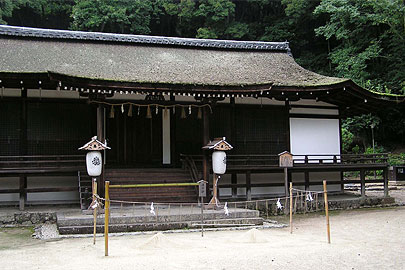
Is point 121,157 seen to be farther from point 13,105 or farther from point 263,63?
point 263,63

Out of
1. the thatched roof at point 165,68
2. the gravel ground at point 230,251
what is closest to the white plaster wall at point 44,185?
the thatched roof at point 165,68

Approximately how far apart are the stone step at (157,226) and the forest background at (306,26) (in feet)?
56.0

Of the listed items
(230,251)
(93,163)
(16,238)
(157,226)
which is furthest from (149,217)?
(230,251)

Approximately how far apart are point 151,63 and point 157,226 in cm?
725

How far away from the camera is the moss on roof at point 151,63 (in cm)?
1366

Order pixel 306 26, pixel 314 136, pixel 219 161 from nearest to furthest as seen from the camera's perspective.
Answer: pixel 219 161
pixel 314 136
pixel 306 26

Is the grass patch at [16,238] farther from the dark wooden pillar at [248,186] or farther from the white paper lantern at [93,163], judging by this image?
the dark wooden pillar at [248,186]

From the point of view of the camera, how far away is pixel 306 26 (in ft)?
124

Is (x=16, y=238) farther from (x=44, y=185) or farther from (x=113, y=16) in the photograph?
(x=113, y=16)

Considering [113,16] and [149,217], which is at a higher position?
[113,16]

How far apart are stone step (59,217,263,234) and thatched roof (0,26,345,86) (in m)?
4.48

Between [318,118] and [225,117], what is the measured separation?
3.95 m

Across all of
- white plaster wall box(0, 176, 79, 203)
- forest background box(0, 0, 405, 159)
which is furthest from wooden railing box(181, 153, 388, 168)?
forest background box(0, 0, 405, 159)

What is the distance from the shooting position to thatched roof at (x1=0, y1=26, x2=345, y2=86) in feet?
45.3
